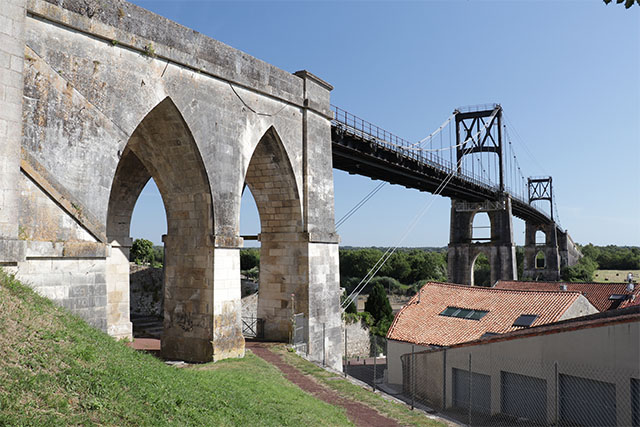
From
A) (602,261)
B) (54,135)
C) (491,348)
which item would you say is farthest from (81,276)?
(602,261)

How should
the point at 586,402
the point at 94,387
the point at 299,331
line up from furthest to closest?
Result: 1. the point at 299,331
2. the point at 586,402
3. the point at 94,387

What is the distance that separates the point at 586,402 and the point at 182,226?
33.0 ft

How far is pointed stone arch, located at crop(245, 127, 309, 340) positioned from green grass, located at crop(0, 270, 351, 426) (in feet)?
20.6

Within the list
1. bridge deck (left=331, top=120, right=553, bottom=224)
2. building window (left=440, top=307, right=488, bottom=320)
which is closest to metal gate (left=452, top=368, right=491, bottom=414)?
building window (left=440, top=307, right=488, bottom=320)

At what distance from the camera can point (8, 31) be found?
817 centimetres

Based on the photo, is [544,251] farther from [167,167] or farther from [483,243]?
[167,167]

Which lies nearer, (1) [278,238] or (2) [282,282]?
(2) [282,282]

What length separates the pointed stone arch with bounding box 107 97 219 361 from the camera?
12062 millimetres

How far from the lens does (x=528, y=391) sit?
1204 cm

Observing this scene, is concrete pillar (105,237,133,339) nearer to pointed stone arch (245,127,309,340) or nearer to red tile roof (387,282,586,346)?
pointed stone arch (245,127,309,340)

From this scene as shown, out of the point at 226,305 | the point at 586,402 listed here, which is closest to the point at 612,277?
the point at 586,402

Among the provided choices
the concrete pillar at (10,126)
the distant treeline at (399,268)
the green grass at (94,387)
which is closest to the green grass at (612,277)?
the distant treeline at (399,268)

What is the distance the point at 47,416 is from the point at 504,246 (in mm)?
37636

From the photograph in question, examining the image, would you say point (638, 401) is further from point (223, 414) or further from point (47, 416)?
point (47, 416)
